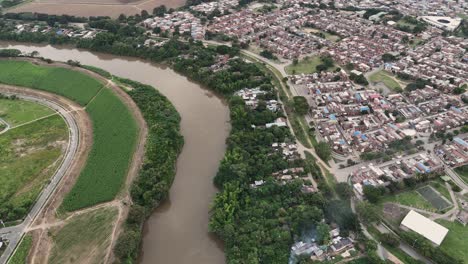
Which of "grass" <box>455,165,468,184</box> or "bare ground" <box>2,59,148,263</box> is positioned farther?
"grass" <box>455,165,468,184</box>

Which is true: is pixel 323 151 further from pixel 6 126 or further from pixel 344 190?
pixel 6 126

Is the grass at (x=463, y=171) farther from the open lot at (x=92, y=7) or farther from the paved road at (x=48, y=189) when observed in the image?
the open lot at (x=92, y=7)

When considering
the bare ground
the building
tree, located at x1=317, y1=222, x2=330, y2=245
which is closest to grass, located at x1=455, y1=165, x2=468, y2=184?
the building

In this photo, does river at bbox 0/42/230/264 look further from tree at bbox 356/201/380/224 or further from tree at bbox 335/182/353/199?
tree at bbox 356/201/380/224

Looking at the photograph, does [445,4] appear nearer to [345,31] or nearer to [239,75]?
[345,31]

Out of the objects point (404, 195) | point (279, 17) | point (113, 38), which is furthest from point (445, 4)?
point (113, 38)

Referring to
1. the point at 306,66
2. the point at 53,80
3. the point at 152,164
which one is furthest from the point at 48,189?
the point at 306,66
